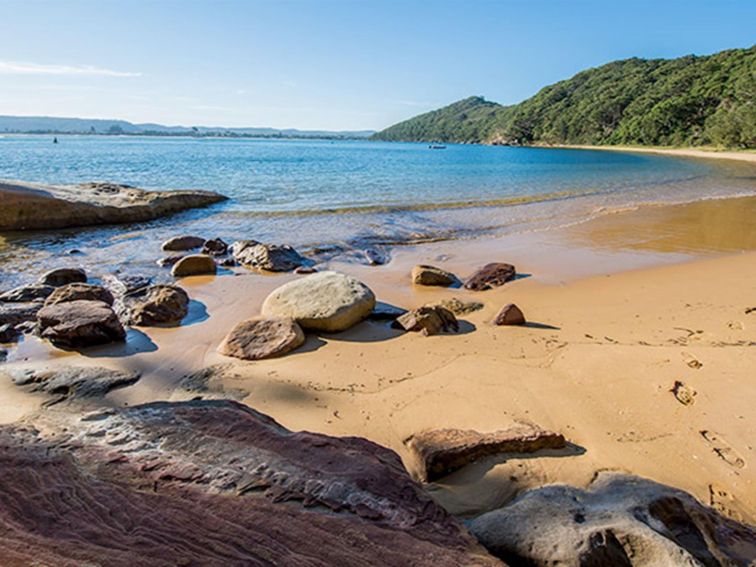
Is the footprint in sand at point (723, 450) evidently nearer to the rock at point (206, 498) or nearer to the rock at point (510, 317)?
the rock at point (206, 498)

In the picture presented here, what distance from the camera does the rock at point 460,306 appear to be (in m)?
5.65

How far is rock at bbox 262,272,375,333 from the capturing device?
5102mm

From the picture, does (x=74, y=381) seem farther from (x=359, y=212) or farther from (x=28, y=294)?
(x=359, y=212)

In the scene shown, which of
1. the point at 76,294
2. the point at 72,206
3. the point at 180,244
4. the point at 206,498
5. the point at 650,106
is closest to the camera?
the point at 206,498

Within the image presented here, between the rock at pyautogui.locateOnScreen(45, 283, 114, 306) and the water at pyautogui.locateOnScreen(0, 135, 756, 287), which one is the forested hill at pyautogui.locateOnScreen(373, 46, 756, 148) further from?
the rock at pyautogui.locateOnScreen(45, 283, 114, 306)

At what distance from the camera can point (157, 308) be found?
555 centimetres

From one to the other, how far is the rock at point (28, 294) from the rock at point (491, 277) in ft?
18.7

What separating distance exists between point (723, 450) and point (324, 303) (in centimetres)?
366

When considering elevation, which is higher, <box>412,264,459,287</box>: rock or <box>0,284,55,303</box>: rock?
<box>412,264,459,287</box>: rock

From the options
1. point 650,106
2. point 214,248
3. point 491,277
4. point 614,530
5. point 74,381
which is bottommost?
point 74,381

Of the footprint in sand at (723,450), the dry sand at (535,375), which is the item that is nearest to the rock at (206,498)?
the dry sand at (535,375)

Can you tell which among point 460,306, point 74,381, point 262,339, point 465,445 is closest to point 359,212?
point 460,306

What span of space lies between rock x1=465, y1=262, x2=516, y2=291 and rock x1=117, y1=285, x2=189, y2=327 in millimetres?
3834

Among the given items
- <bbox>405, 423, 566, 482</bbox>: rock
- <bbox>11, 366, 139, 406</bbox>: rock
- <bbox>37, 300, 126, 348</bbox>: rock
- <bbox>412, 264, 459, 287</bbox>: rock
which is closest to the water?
<bbox>412, 264, 459, 287</bbox>: rock
